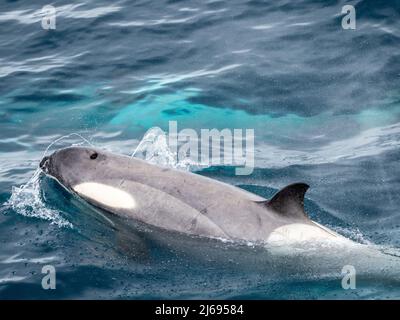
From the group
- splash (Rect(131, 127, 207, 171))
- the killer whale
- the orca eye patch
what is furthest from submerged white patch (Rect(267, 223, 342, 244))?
splash (Rect(131, 127, 207, 171))

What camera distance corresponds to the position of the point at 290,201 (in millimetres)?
8297

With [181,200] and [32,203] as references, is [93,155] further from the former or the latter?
[181,200]

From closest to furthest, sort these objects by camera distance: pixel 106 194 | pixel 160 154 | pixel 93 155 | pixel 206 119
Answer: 1. pixel 106 194
2. pixel 93 155
3. pixel 160 154
4. pixel 206 119

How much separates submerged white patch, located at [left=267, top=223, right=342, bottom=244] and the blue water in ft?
0.57

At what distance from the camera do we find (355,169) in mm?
11320

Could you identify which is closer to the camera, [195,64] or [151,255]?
[151,255]

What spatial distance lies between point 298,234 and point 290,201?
15.1 inches

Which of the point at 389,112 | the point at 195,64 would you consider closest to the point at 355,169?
the point at 389,112

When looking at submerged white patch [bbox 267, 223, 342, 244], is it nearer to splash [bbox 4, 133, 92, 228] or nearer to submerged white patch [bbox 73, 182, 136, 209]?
submerged white patch [bbox 73, 182, 136, 209]

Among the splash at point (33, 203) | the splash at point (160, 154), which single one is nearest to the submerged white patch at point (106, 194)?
the splash at point (33, 203)

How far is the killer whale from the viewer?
8.33 m

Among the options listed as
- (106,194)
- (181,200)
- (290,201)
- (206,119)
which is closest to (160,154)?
(206,119)
